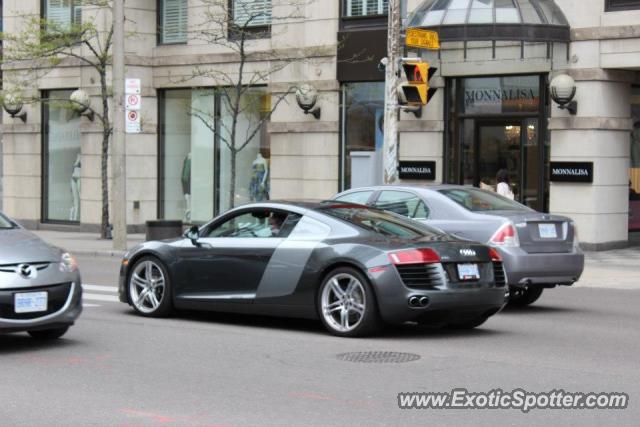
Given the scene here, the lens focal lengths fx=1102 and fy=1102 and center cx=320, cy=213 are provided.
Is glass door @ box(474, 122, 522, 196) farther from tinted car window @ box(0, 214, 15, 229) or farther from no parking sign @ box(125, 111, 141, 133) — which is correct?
tinted car window @ box(0, 214, 15, 229)

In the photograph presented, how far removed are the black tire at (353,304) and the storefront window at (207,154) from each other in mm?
16330

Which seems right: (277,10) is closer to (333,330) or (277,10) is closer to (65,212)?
(65,212)

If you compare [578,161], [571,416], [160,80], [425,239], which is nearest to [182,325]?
[425,239]

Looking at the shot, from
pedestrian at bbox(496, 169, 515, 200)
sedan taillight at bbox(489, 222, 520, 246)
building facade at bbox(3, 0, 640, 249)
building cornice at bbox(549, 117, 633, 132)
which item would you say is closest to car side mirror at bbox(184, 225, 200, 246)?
sedan taillight at bbox(489, 222, 520, 246)

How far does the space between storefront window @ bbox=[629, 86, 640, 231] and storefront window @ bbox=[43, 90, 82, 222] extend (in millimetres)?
15057

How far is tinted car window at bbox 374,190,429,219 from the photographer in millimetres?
14172

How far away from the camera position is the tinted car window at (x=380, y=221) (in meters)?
11.5

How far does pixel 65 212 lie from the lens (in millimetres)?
31672

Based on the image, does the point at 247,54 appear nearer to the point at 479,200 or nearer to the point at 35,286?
the point at 479,200

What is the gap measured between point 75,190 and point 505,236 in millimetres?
20109

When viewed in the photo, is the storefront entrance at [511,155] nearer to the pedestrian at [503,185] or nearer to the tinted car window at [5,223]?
the pedestrian at [503,185]

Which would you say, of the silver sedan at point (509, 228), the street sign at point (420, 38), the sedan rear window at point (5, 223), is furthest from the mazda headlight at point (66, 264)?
the street sign at point (420, 38)

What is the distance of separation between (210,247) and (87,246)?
43.8ft

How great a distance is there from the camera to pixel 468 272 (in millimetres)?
11094
